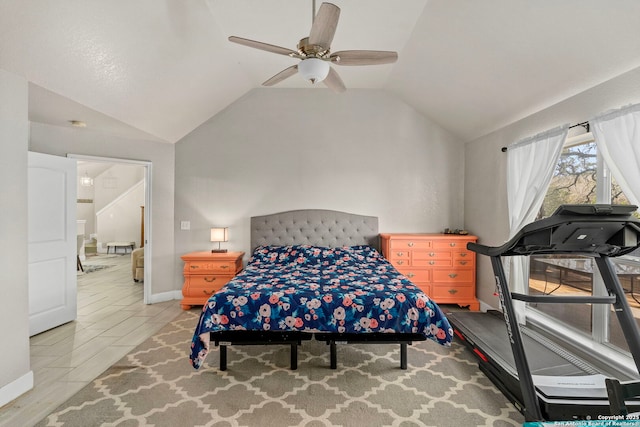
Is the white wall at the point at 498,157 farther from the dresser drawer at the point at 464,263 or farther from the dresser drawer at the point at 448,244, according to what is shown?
the dresser drawer at the point at 448,244

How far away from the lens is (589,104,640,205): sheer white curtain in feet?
6.92

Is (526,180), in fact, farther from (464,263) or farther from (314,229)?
(314,229)

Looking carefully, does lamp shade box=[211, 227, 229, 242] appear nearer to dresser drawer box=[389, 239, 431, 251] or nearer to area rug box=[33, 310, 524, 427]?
area rug box=[33, 310, 524, 427]

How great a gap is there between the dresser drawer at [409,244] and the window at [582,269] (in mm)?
1267

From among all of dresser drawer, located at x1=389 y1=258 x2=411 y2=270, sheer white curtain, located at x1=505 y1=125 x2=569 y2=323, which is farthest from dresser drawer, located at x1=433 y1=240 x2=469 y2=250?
sheer white curtain, located at x1=505 y1=125 x2=569 y2=323

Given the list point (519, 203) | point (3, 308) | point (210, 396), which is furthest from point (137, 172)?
point (519, 203)

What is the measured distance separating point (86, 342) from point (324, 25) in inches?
152

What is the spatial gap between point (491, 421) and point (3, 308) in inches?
141

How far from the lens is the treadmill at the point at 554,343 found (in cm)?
132

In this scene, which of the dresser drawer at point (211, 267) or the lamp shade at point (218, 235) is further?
the lamp shade at point (218, 235)

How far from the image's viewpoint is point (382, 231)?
485cm

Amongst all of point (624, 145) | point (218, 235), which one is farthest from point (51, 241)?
point (624, 145)

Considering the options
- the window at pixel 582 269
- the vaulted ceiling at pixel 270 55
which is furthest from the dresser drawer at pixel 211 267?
the window at pixel 582 269

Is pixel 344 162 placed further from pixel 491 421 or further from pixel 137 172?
pixel 137 172
